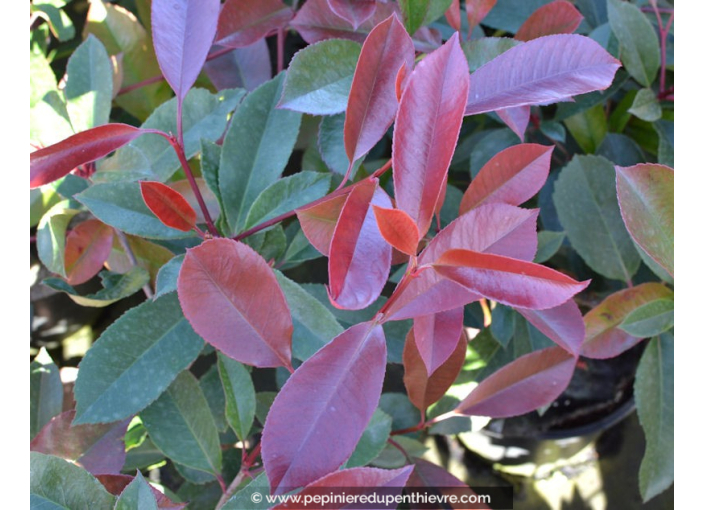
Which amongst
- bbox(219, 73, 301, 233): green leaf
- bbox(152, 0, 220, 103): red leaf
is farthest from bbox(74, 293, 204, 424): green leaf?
bbox(152, 0, 220, 103): red leaf

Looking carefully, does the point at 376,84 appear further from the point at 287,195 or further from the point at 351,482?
the point at 351,482

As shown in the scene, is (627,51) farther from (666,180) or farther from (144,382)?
(144,382)

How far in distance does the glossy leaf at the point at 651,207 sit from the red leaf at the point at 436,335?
0.16 meters

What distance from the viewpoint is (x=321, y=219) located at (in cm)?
43

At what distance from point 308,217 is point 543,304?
0.18 metres

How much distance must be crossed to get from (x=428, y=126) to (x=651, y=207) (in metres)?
0.23

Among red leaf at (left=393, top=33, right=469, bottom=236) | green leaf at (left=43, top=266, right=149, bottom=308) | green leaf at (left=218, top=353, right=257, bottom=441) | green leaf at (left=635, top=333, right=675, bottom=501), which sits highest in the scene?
red leaf at (left=393, top=33, right=469, bottom=236)

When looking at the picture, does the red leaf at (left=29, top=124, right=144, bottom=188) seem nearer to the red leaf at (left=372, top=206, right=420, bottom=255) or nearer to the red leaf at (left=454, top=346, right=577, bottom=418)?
the red leaf at (left=372, top=206, right=420, bottom=255)

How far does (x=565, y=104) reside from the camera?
2.41 ft

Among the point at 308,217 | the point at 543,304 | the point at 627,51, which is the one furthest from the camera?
the point at 627,51

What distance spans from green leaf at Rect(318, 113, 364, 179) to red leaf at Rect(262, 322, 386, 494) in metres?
0.20

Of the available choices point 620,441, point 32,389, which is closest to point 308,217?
point 32,389

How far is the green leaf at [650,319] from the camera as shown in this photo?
0.59 metres

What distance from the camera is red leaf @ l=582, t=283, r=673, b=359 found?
A: 0.60 meters
